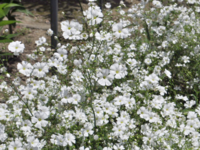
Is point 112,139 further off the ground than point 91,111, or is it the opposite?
point 91,111

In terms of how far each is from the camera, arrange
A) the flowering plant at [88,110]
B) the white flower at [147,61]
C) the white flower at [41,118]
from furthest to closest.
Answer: the white flower at [147,61] → the flowering plant at [88,110] → the white flower at [41,118]

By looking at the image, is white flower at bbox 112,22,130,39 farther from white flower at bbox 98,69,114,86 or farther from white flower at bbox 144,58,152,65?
white flower at bbox 144,58,152,65

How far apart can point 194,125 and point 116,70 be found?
3.35ft

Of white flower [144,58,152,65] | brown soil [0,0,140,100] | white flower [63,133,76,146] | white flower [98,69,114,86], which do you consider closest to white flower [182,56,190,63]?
white flower [144,58,152,65]

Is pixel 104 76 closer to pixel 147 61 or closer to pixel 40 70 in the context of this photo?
pixel 40 70

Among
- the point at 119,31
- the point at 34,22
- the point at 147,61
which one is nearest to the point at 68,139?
the point at 119,31

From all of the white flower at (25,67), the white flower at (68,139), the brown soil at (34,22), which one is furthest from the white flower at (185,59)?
the white flower at (25,67)

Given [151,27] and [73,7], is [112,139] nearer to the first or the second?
[151,27]

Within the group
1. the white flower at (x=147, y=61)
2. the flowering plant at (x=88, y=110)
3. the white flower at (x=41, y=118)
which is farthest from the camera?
the white flower at (x=147, y=61)

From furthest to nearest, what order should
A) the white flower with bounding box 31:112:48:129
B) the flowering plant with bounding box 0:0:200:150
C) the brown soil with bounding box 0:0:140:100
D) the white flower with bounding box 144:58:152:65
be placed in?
the brown soil with bounding box 0:0:140:100 < the white flower with bounding box 144:58:152:65 < the flowering plant with bounding box 0:0:200:150 < the white flower with bounding box 31:112:48:129

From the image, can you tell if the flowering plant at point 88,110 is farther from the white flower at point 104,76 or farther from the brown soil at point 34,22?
the brown soil at point 34,22

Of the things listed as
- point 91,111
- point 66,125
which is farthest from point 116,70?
point 66,125

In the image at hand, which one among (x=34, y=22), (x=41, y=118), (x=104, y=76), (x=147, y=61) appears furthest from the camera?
(x=34, y=22)

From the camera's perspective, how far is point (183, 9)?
13.2ft
